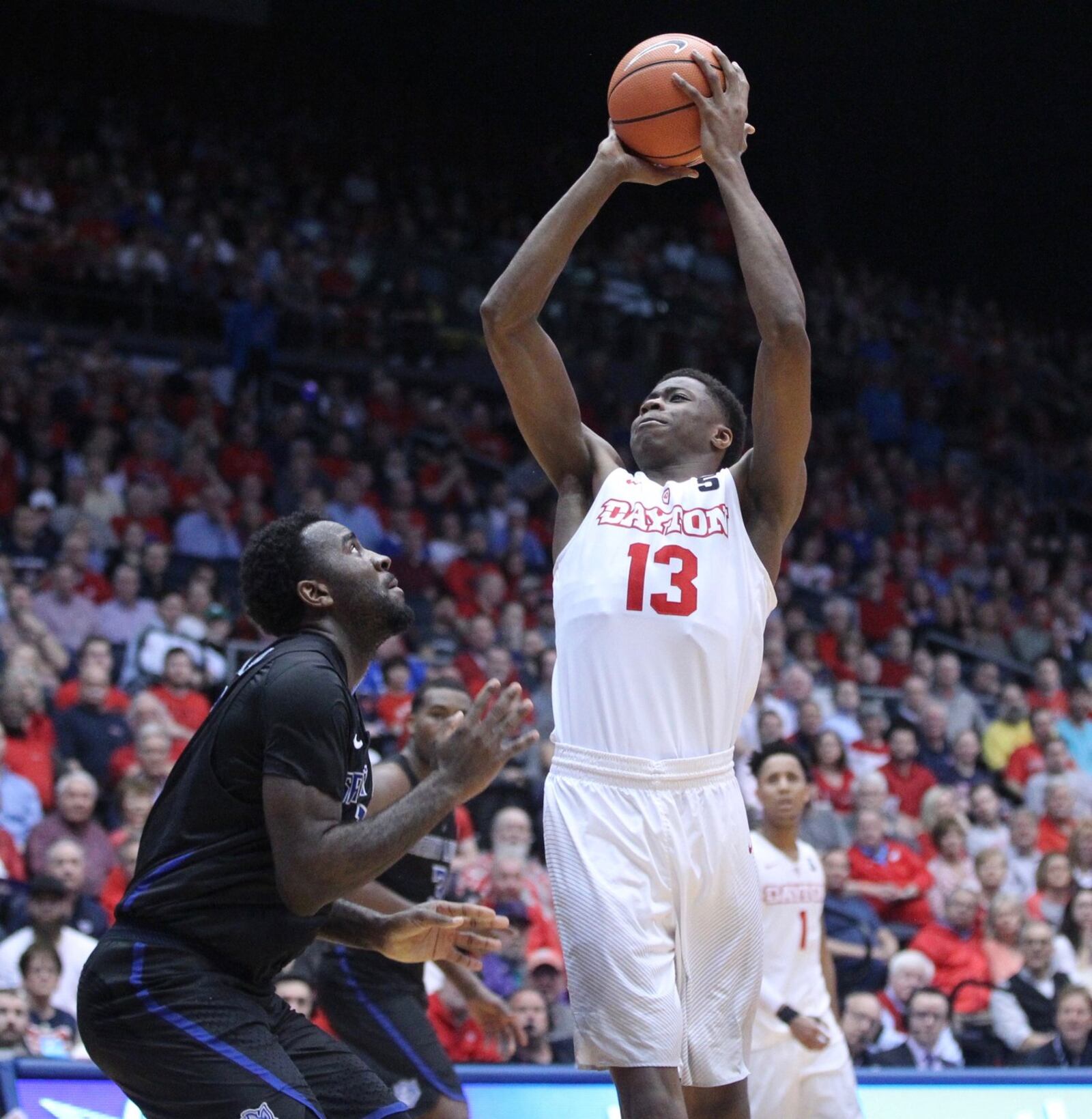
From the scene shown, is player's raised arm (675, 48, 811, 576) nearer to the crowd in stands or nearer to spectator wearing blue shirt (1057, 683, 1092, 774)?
the crowd in stands

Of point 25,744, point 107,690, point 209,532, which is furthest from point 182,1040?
point 209,532

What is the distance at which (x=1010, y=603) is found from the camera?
15031 millimetres

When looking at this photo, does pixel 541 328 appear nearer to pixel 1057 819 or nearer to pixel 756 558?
pixel 756 558

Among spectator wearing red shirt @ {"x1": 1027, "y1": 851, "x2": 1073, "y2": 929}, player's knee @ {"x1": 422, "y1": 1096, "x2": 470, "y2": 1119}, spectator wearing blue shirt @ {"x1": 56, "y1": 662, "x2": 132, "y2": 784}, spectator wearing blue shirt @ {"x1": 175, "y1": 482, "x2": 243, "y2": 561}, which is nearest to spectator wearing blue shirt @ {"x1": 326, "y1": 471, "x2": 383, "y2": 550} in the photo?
spectator wearing blue shirt @ {"x1": 175, "y1": 482, "x2": 243, "y2": 561}

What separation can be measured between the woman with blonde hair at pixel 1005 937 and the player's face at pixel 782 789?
288 centimetres

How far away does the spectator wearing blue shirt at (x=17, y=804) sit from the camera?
801cm

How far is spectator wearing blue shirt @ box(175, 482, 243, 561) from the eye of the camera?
11.3 metres

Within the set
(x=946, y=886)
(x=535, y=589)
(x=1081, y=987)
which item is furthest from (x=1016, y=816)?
(x=535, y=589)

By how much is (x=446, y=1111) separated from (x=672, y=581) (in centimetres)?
258

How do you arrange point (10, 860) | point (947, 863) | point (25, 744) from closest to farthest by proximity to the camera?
1. point (10, 860)
2. point (25, 744)
3. point (947, 863)

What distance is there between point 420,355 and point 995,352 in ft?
26.1

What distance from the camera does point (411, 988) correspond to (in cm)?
569

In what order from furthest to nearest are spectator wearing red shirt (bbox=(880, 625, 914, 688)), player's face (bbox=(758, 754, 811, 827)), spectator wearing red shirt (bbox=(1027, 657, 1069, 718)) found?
1. spectator wearing red shirt (bbox=(880, 625, 914, 688))
2. spectator wearing red shirt (bbox=(1027, 657, 1069, 718))
3. player's face (bbox=(758, 754, 811, 827))

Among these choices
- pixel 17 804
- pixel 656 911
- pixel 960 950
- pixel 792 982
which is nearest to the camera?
pixel 656 911
